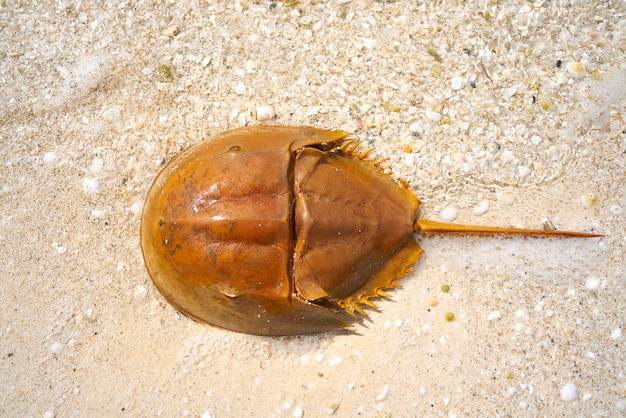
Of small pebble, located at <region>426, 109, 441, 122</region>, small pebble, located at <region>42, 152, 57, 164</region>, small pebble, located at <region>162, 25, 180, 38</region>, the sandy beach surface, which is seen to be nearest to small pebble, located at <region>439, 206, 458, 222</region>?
the sandy beach surface

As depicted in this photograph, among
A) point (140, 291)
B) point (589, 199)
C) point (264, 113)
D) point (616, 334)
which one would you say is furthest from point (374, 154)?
point (616, 334)

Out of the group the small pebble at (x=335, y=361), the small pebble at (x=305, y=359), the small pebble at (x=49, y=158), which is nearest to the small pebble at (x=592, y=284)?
the small pebble at (x=335, y=361)

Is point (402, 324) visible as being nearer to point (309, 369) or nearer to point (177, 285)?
point (309, 369)

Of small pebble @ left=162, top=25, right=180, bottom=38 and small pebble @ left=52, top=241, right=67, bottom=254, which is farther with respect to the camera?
small pebble @ left=162, top=25, right=180, bottom=38

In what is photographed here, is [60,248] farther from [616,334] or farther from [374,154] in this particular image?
[616,334]

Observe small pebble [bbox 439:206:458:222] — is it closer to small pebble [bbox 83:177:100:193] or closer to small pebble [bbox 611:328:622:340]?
small pebble [bbox 611:328:622:340]

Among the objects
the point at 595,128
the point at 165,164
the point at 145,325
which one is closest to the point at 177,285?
the point at 145,325

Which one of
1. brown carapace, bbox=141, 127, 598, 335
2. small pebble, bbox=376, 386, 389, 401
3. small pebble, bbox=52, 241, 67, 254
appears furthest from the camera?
small pebble, bbox=52, 241, 67, 254

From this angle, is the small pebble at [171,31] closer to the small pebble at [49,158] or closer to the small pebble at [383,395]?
the small pebble at [49,158]
